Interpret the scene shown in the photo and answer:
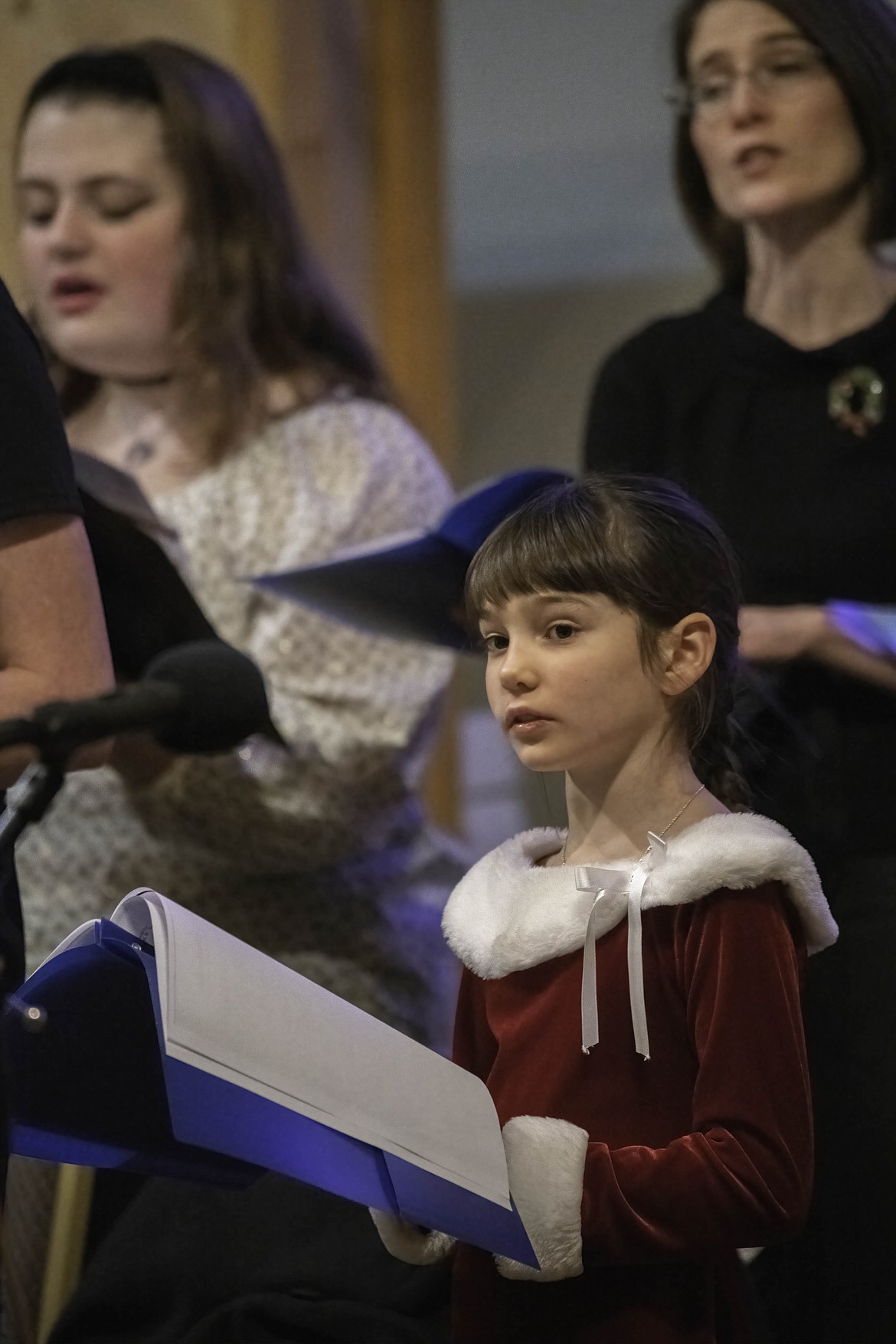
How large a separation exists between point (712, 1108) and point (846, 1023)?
0.95ft

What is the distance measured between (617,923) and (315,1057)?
186 millimetres

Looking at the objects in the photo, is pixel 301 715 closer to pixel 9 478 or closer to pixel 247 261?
pixel 247 261

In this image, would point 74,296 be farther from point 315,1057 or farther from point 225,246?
point 315,1057

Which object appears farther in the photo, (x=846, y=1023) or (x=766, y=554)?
(x=766, y=554)

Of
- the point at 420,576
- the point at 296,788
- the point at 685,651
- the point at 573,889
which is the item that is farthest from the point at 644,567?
the point at 296,788

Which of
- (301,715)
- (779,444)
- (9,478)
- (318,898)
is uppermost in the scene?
(9,478)

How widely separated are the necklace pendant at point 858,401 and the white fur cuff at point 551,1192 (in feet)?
2.15

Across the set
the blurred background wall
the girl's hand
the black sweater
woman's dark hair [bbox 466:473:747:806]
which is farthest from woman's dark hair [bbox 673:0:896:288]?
woman's dark hair [bbox 466:473:747:806]

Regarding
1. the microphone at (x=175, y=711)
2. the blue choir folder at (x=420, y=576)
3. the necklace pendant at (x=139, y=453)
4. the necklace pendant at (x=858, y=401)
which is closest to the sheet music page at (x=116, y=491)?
the blue choir folder at (x=420, y=576)

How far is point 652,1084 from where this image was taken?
2.86 feet

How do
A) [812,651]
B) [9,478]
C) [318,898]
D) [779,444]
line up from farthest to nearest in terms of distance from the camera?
[318,898], [779,444], [812,651], [9,478]

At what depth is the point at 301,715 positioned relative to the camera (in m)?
1.59

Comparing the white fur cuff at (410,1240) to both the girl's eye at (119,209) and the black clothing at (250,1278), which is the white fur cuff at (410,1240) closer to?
the black clothing at (250,1278)

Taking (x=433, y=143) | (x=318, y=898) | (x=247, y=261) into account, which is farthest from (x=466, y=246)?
(x=318, y=898)
